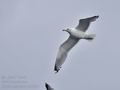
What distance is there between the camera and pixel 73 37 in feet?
58.6

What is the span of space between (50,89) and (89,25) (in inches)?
146

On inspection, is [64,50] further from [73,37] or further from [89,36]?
[89,36]

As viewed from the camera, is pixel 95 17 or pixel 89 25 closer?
pixel 95 17

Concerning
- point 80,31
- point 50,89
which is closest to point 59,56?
point 80,31

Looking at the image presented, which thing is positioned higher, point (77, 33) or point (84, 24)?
point (84, 24)

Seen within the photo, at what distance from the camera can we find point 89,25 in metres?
17.2

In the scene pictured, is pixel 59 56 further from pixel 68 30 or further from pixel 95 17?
pixel 95 17

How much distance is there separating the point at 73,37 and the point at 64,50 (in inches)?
32.6

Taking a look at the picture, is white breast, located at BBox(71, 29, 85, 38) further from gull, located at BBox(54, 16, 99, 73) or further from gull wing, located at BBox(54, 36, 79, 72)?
gull wing, located at BBox(54, 36, 79, 72)

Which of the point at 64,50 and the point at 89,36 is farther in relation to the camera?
the point at 64,50

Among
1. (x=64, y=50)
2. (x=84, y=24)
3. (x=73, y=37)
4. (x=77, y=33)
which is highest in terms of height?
(x=84, y=24)

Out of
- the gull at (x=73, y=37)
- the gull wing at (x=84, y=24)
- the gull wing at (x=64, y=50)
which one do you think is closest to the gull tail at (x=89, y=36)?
the gull at (x=73, y=37)

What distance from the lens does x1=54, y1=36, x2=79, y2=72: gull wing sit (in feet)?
57.7

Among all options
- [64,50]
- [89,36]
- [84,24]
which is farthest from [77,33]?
[64,50]
